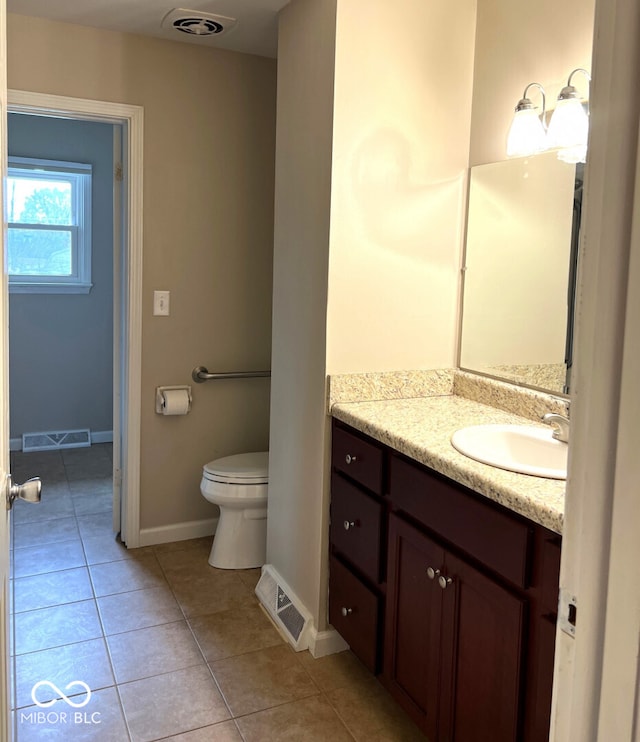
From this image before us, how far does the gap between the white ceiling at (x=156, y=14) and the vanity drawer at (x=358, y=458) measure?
157cm

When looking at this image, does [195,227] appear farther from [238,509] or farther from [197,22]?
[238,509]

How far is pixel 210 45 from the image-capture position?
2.97 meters

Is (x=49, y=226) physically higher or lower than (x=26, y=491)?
higher

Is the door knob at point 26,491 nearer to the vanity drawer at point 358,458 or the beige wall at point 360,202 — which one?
the vanity drawer at point 358,458

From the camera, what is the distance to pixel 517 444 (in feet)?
6.29

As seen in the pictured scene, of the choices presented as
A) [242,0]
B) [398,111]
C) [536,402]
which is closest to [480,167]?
[398,111]

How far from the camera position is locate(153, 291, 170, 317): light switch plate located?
304 centimetres

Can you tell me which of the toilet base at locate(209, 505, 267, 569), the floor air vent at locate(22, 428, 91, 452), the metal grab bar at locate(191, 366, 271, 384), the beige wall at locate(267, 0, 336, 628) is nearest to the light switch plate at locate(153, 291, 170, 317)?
the metal grab bar at locate(191, 366, 271, 384)

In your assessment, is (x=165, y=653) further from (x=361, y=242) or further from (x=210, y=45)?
(x=210, y=45)

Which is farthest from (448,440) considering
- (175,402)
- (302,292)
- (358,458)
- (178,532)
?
(178,532)

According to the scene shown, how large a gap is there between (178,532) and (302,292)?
4.82 feet

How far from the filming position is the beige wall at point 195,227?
2.88m

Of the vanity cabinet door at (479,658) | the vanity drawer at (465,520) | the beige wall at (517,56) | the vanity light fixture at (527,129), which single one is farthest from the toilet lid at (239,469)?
the vanity light fixture at (527,129)

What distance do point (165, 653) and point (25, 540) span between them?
1.23 metres
